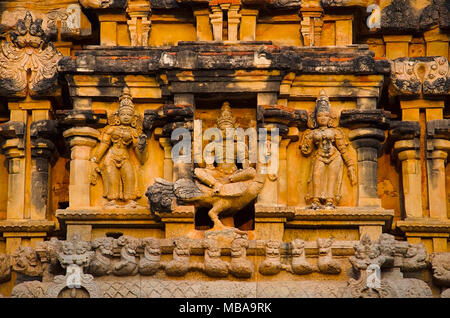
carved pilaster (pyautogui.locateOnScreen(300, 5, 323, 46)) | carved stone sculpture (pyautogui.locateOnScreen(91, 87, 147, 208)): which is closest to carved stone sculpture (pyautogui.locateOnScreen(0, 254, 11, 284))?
carved stone sculpture (pyautogui.locateOnScreen(91, 87, 147, 208))

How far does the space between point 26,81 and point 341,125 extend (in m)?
4.69

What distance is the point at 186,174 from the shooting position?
86.2ft

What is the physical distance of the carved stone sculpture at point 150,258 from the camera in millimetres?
25562

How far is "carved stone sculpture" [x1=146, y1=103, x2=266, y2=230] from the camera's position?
25891 mm

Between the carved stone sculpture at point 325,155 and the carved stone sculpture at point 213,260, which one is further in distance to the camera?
the carved stone sculpture at point 325,155

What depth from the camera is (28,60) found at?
2761 centimetres

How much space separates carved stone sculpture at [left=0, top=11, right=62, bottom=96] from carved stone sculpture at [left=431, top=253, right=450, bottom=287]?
617cm

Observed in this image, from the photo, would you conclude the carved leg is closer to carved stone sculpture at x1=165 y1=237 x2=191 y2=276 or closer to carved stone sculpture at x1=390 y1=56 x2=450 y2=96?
carved stone sculpture at x1=165 y1=237 x2=191 y2=276

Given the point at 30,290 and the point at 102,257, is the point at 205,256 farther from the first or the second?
the point at 30,290

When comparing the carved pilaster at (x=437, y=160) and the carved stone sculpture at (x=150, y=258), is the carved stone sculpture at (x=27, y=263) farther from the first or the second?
the carved pilaster at (x=437, y=160)

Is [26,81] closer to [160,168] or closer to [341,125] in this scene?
[160,168]

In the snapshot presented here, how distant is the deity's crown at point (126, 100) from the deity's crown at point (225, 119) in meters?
1.27

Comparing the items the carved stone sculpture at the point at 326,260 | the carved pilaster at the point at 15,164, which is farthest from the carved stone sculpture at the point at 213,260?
the carved pilaster at the point at 15,164
